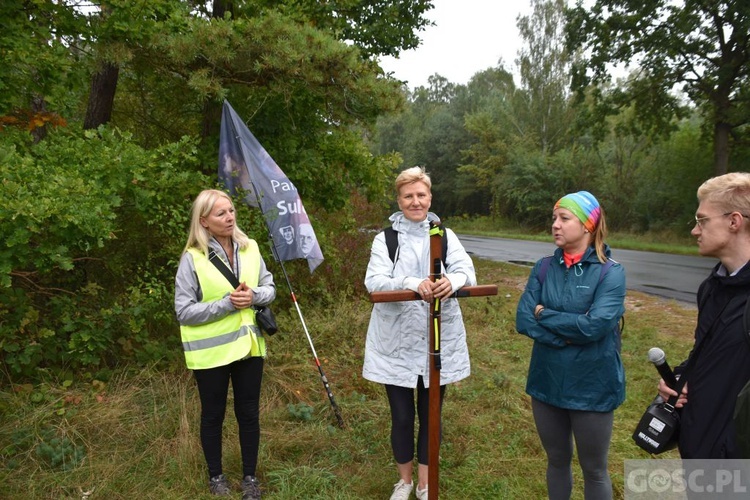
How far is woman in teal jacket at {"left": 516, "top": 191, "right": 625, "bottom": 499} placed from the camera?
7.80 ft

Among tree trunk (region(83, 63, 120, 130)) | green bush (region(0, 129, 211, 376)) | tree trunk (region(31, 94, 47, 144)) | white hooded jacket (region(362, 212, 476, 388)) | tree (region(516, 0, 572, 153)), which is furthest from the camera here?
tree (region(516, 0, 572, 153))

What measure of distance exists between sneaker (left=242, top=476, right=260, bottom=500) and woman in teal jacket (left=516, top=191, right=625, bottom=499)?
1688mm

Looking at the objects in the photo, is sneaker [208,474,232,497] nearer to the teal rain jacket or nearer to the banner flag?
the teal rain jacket

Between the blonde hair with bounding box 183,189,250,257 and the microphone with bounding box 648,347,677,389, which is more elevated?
the blonde hair with bounding box 183,189,250,257

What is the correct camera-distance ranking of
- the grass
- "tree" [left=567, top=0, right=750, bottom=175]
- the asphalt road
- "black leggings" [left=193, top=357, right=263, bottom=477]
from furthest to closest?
1. "tree" [left=567, top=0, right=750, bottom=175]
2. the asphalt road
3. the grass
4. "black leggings" [left=193, top=357, right=263, bottom=477]

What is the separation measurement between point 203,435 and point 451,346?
1.55 meters

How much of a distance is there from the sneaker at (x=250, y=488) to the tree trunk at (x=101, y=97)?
4.73m

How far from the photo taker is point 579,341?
238 cm

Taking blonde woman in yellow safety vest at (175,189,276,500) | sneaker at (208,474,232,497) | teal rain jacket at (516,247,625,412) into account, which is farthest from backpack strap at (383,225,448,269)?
sneaker at (208,474,232,497)

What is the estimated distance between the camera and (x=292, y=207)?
4785mm

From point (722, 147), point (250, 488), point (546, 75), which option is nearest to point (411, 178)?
point (250, 488)

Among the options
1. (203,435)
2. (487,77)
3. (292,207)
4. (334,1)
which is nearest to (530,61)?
(487,77)

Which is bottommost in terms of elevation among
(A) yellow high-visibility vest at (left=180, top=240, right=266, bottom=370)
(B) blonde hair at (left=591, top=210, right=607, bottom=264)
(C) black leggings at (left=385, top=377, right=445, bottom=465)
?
(C) black leggings at (left=385, top=377, right=445, bottom=465)

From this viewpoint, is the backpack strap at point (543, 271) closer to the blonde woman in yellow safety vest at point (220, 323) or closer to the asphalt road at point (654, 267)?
the blonde woman in yellow safety vest at point (220, 323)
